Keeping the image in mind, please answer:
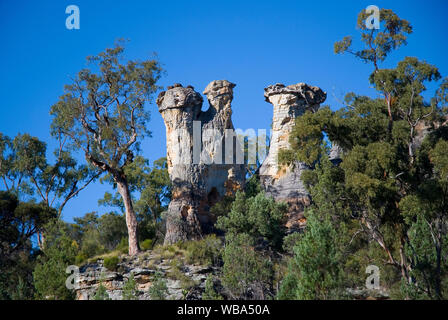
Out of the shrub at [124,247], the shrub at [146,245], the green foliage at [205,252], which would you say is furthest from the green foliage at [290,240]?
the shrub at [124,247]

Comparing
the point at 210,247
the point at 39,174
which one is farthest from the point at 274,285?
the point at 39,174

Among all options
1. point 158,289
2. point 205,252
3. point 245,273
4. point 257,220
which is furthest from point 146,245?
point 245,273

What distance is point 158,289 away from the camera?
82.0 feet

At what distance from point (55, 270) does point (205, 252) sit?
255 inches

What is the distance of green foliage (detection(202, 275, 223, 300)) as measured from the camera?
2433 centimetres

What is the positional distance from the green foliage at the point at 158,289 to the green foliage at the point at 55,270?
3.84m

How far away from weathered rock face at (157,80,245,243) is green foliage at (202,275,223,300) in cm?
605

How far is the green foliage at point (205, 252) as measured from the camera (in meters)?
29.2

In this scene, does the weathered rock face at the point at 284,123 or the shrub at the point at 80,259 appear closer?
the shrub at the point at 80,259

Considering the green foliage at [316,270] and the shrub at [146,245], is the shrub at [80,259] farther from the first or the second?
the green foliage at [316,270]

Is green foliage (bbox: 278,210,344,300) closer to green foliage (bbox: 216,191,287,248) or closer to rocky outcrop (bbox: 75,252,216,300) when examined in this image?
rocky outcrop (bbox: 75,252,216,300)

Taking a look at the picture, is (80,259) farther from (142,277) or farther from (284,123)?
(284,123)

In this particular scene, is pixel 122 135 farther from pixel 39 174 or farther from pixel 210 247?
pixel 39 174
